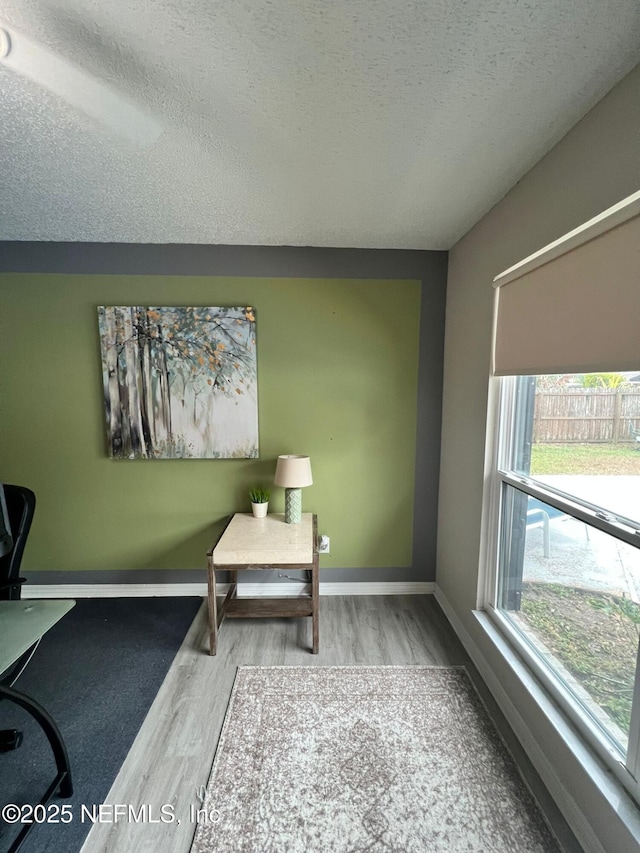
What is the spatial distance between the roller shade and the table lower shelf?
1.88 m

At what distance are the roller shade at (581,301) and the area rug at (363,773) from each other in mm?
1582

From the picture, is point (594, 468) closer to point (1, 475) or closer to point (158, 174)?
point (158, 174)

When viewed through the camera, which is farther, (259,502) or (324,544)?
Result: (324,544)

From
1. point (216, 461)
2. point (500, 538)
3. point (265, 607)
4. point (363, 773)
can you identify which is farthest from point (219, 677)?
point (500, 538)

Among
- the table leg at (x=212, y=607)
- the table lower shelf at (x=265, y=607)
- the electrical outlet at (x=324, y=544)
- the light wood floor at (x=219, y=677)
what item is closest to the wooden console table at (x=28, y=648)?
the light wood floor at (x=219, y=677)

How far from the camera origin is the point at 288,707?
164 centimetres

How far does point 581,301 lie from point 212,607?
86.7 inches

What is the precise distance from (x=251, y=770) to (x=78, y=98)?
2494mm

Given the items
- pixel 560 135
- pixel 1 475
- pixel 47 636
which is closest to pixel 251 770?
pixel 47 636

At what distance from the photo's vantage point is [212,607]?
6.34ft

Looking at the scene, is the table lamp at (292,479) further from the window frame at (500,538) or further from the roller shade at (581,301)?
the roller shade at (581,301)

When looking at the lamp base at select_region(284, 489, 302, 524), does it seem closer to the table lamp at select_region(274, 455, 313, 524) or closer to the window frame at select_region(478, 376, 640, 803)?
the table lamp at select_region(274, 455, 313, 524)

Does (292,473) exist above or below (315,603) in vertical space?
above

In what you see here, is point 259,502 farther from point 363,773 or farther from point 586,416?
point 586,416
